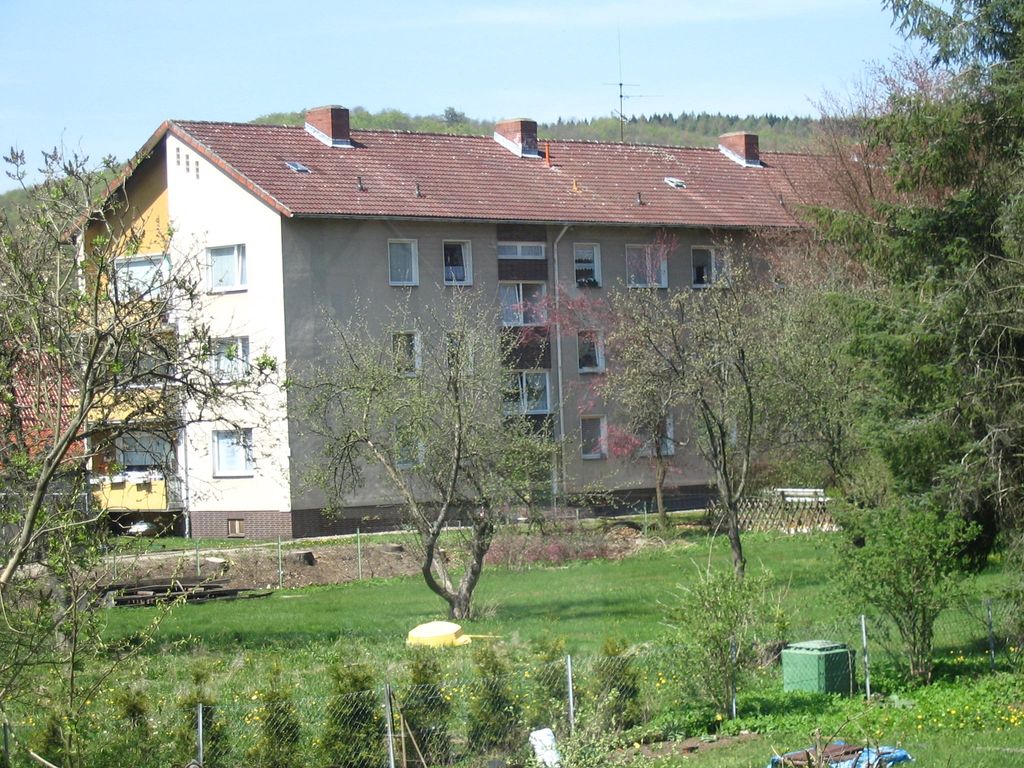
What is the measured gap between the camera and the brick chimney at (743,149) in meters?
47.4

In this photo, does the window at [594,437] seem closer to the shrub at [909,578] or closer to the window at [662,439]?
the window at [662,439]

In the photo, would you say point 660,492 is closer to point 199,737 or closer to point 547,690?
point 547,690

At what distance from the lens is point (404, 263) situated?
3769cm

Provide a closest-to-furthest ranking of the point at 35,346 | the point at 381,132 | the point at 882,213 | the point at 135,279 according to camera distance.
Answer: the point at 35,346, the point at 135,279, the point at 882,213, the point at 381,132

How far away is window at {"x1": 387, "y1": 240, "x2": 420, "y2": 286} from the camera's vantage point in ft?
123

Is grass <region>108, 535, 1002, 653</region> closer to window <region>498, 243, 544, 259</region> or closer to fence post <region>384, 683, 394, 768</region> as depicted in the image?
fence post <region>384, 683, 394, 768</region>

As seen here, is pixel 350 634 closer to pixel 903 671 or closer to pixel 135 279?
pixel 903 671

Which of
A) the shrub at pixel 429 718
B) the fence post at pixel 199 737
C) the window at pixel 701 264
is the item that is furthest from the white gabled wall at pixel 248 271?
the fence post at pixel 199 737

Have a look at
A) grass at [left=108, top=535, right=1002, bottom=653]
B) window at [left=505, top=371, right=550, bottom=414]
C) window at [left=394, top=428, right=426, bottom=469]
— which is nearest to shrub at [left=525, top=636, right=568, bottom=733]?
grass at [left=108, top=535, right=1002, bottom=653]

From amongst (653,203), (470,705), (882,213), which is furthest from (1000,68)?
(653,203)

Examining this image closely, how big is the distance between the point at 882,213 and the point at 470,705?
372 inches

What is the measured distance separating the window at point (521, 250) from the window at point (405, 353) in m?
13.1

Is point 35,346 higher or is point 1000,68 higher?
point 1000,68

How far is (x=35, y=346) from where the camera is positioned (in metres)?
8.48
